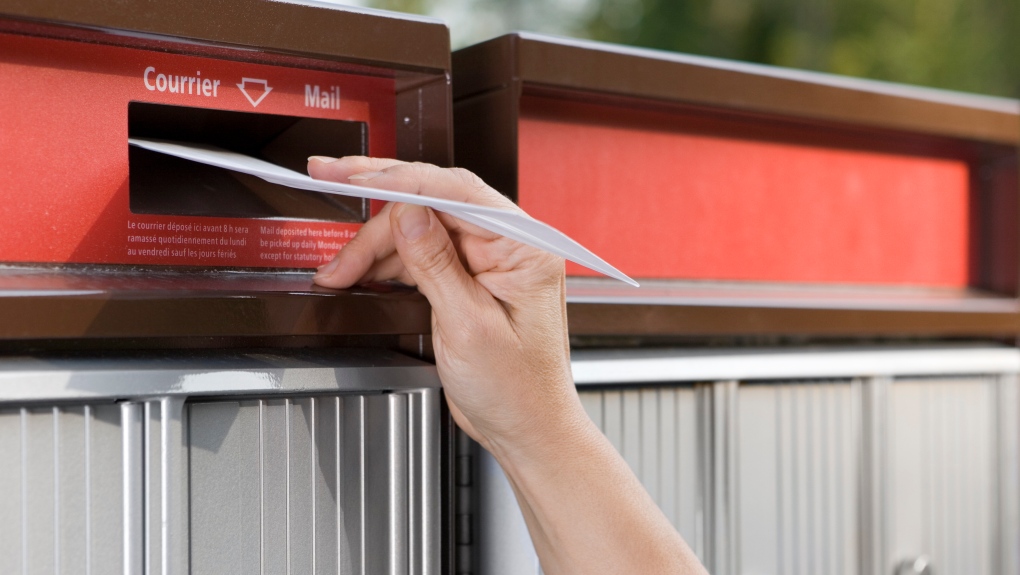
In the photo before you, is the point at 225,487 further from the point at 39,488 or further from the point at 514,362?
the point at 514,362

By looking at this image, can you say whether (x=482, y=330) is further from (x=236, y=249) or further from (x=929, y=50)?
(x=929, y=50)

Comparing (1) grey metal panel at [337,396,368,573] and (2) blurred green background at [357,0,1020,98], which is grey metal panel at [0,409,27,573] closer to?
(1) grey metal panel at [337,396,368,573]

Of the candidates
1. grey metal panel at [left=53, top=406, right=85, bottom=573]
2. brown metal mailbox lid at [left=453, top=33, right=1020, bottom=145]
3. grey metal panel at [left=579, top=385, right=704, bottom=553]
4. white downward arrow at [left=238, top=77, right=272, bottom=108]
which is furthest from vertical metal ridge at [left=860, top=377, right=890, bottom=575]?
grey metal panel at [left=53, top=406, right=85, bottom=573]

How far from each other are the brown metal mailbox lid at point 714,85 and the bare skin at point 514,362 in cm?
29

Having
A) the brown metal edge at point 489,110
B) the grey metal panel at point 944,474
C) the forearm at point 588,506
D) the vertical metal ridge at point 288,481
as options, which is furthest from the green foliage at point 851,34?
the vertical metal ridge at point 288,481

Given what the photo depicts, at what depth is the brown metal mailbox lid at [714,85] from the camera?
1.02 metres

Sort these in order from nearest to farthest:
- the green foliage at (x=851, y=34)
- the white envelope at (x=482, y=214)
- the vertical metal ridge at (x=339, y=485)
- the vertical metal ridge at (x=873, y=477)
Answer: the white envelope at (x=482, y=214) → the vertical metal ridge at (x=339, y=485) → the vertical metal ridge at (x=873, y=477) → the green foliage at (x=851, y=34)

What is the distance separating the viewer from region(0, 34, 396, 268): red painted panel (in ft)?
2.54

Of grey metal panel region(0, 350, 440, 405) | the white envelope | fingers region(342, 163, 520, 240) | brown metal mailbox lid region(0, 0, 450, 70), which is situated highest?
brown metal mailbox lid region(0, 0, 450, 70)

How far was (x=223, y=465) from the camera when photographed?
2.60ft

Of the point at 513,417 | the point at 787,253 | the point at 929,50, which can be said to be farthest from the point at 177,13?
the point at 929,50

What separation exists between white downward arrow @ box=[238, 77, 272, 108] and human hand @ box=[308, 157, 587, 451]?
0.15 metres

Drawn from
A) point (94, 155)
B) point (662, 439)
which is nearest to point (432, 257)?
point (94, 155)

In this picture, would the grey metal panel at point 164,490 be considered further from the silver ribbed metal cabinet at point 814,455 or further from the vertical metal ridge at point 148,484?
the silver ribbed metal cabinet at point 814,455
